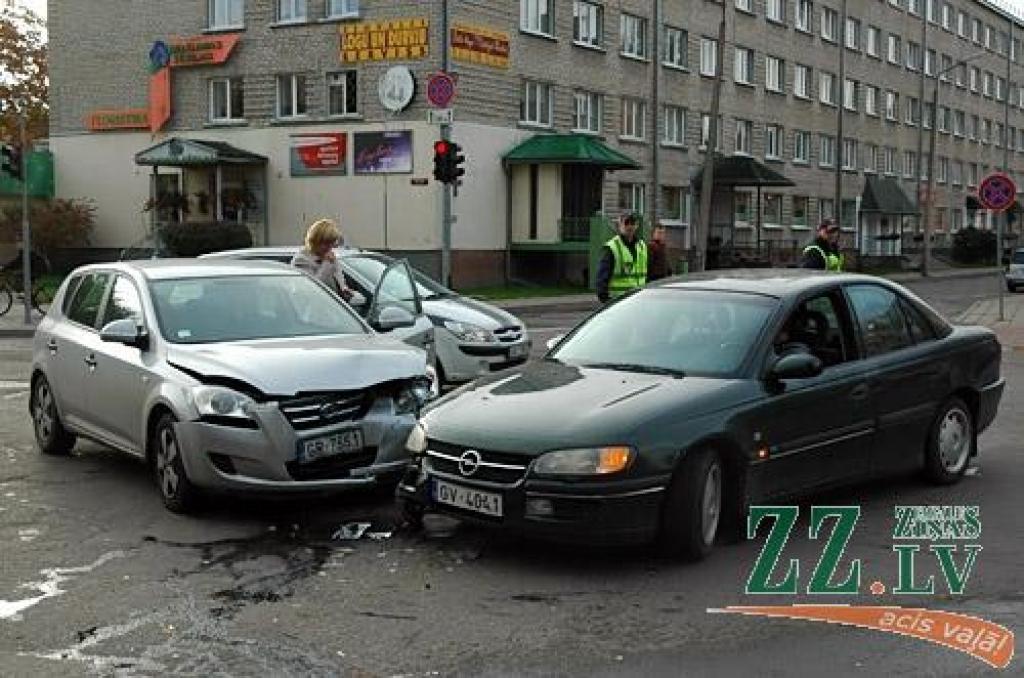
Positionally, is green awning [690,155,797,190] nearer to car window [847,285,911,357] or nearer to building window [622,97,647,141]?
building window [622,97,647,141]

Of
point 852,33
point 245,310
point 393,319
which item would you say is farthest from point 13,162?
point 852,33

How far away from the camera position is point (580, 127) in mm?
39312

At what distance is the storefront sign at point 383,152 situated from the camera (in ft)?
Result: 109

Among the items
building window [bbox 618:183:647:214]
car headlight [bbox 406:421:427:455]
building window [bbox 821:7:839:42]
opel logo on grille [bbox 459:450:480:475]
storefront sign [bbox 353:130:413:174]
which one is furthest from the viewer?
building window [bbox 821:7:839:42]

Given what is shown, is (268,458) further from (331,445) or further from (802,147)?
(802,147)

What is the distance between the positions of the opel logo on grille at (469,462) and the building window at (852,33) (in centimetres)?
5814

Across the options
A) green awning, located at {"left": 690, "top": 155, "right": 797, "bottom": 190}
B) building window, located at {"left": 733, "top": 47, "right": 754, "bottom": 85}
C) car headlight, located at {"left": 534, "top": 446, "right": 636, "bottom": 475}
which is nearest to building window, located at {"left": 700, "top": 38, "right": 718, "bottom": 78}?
building window, located at {"left": 733, "top": 47, "right": 754, "bottom": 85}

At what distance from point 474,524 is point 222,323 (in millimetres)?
2711

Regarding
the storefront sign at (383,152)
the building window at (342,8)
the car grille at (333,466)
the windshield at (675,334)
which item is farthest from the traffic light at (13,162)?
the windshield at (675,334)

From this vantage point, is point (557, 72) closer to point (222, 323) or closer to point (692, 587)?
point (222, 323)

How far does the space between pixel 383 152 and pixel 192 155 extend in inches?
223

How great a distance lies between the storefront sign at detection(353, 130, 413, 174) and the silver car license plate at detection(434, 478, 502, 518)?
27557 millimetres

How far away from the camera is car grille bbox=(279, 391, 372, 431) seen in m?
6.93

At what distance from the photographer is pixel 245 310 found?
8.18 m
